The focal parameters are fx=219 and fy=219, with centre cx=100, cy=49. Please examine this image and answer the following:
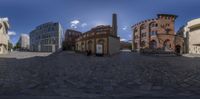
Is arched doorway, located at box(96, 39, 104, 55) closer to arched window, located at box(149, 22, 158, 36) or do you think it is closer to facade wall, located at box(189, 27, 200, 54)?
facade wall, located at box(189, 27, 200, 54)

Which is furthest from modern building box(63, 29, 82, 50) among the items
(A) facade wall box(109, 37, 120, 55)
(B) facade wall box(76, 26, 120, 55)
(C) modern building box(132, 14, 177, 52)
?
(C) modern building box(132, 14, 177, 52)

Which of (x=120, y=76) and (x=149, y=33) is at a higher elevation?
(x=149, y=33)

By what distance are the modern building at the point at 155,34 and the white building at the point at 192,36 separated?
3.35 m

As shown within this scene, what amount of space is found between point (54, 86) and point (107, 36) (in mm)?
23210

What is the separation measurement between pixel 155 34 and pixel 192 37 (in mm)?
11481

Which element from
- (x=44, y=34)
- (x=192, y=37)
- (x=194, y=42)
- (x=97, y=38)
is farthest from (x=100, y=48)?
(x=192, y=37)

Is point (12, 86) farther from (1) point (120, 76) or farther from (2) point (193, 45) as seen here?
(2) point (193, 45)

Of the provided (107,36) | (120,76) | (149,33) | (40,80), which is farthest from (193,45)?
(40,80)

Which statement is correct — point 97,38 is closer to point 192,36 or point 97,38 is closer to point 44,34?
point 44,34

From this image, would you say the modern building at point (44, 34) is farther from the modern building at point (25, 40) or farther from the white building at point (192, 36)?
the white building at point (192, 36)

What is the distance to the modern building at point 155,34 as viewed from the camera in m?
50.6

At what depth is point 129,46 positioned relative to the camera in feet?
208

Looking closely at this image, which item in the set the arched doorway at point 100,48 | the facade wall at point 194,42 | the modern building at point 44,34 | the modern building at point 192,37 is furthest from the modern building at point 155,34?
the modern building at point 44,34

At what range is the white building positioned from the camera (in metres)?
43.4
